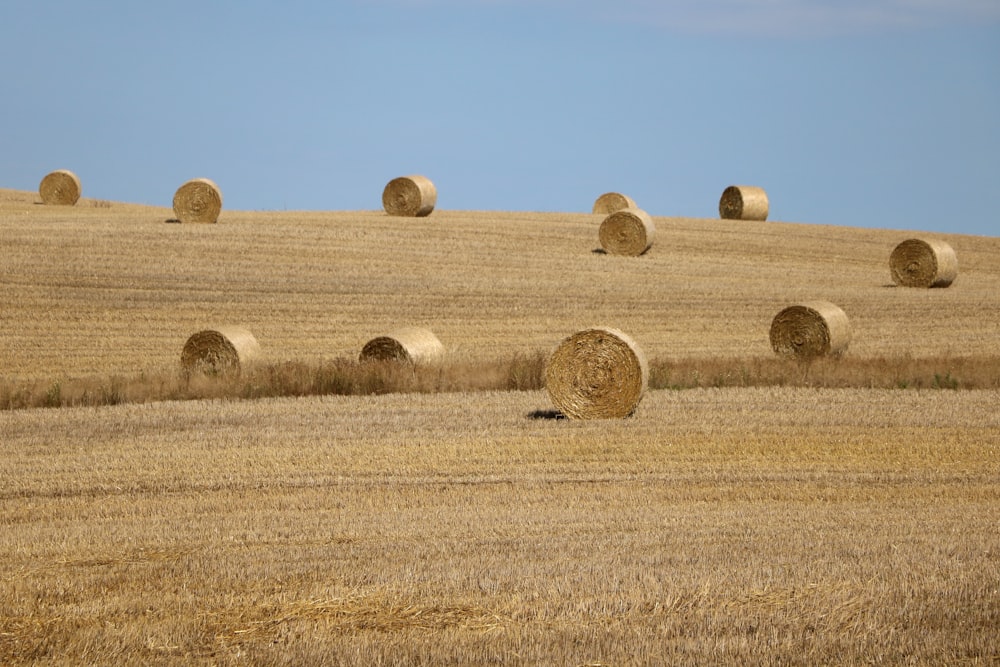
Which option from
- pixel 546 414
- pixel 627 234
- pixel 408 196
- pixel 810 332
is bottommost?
pixel 546 414

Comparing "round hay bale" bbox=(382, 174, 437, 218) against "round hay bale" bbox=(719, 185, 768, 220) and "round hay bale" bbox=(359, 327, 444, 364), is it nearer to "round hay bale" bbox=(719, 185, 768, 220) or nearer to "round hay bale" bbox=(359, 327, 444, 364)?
"round hay bale" bbox=(719, 185, 768, 220)

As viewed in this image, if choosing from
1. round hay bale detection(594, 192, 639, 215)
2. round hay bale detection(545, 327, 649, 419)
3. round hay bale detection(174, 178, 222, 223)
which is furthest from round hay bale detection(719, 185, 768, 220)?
round hay bale detection(545, 327, 649, 419)

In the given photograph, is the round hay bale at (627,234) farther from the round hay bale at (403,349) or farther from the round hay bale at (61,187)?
the round hay bale at (61,187)

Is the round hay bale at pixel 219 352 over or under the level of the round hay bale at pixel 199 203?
under

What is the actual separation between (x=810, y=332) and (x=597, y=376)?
6.95 metres

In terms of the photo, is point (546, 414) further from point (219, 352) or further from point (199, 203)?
point (199, 203)

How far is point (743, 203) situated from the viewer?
41.0 metres

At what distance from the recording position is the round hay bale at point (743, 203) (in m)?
41.1

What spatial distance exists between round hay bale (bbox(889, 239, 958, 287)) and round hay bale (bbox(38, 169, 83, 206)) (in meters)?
23.2

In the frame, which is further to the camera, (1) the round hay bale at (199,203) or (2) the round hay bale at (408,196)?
(2) the round hay bale at (408,196)

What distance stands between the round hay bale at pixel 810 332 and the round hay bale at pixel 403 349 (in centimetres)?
616

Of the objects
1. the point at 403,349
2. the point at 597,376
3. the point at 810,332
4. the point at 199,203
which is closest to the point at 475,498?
the point at 597,376

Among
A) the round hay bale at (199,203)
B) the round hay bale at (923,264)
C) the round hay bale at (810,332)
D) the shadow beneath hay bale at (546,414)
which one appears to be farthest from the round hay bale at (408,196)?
the shadow beneath hay bale at (546,414)

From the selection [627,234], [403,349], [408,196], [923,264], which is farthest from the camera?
[408,196]
